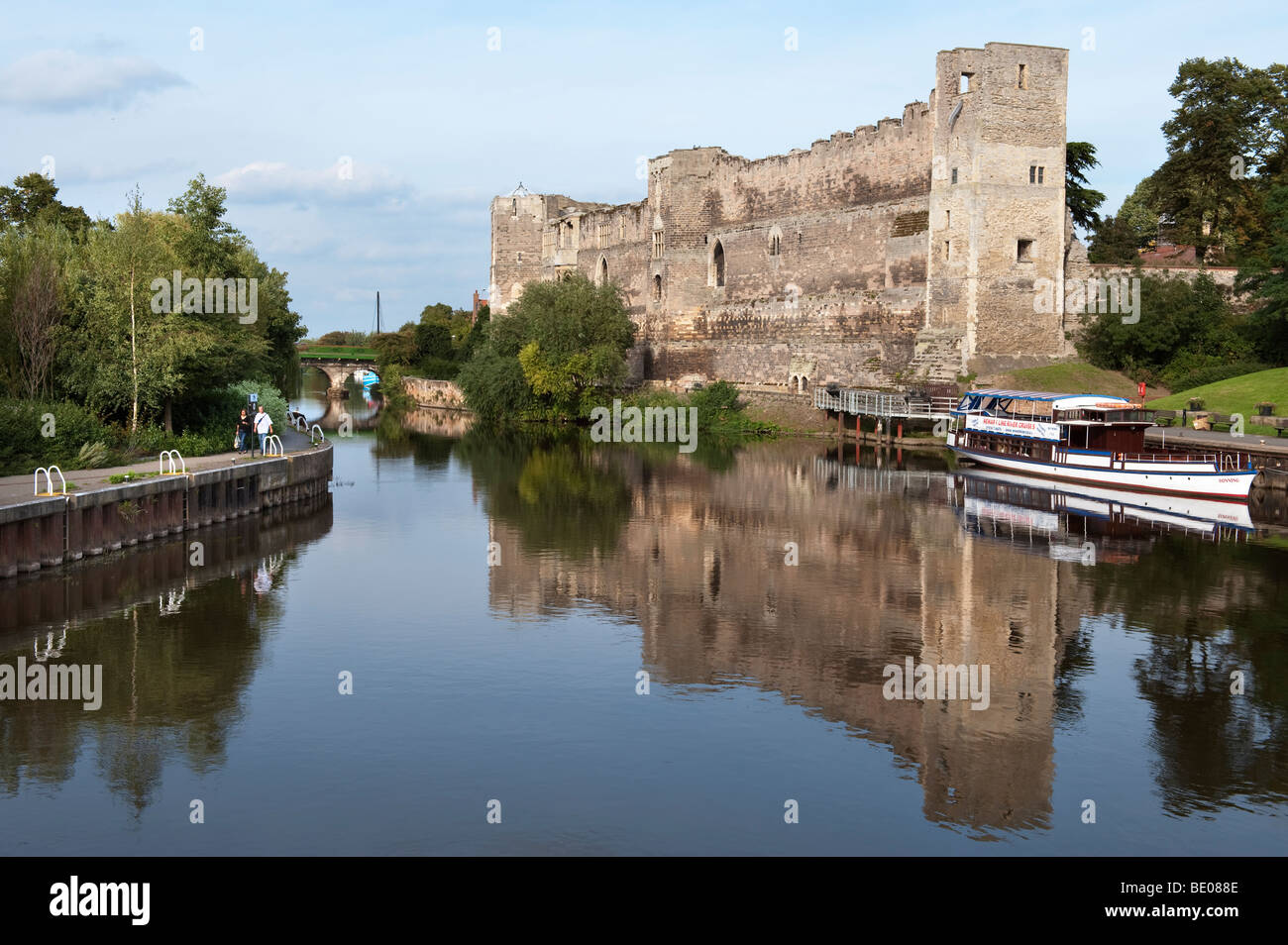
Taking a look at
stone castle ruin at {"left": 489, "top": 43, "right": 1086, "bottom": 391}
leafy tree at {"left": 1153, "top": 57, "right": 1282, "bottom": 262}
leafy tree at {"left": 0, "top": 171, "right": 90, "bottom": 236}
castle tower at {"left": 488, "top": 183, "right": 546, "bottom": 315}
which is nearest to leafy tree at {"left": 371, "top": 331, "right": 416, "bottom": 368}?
castle tower at {"left": 488, "top": 183, "right": 546, "bottom": 315}

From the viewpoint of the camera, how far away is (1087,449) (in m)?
29.3

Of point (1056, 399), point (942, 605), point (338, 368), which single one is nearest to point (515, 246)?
point (338, 368)

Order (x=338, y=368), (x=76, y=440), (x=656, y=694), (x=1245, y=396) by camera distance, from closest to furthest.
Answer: (x=656, y=694) < (x=76, y=440) < (x=1245, y=396) < (x=338, y=368)

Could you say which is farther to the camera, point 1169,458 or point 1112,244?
point 1112,244

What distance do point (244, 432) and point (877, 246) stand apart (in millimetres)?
23671

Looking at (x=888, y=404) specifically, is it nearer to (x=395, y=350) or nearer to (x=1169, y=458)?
(x=1169, y=458)

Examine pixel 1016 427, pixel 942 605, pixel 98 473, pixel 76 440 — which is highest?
pixel 76 440

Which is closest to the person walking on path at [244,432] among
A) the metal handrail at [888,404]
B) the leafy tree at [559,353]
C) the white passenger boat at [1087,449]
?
the white passenger boat at [1087,449]

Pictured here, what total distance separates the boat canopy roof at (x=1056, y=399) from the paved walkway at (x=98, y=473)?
58.8 feet

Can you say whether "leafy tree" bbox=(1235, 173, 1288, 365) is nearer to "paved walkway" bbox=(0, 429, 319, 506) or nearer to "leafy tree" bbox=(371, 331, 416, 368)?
"paved walkway" bbox=(0, 429, 319, 506)

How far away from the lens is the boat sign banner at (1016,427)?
99.9ft

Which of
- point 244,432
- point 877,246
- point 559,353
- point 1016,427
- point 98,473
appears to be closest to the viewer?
point 98,473

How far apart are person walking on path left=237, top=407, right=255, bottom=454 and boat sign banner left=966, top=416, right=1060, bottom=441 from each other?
18528mm
